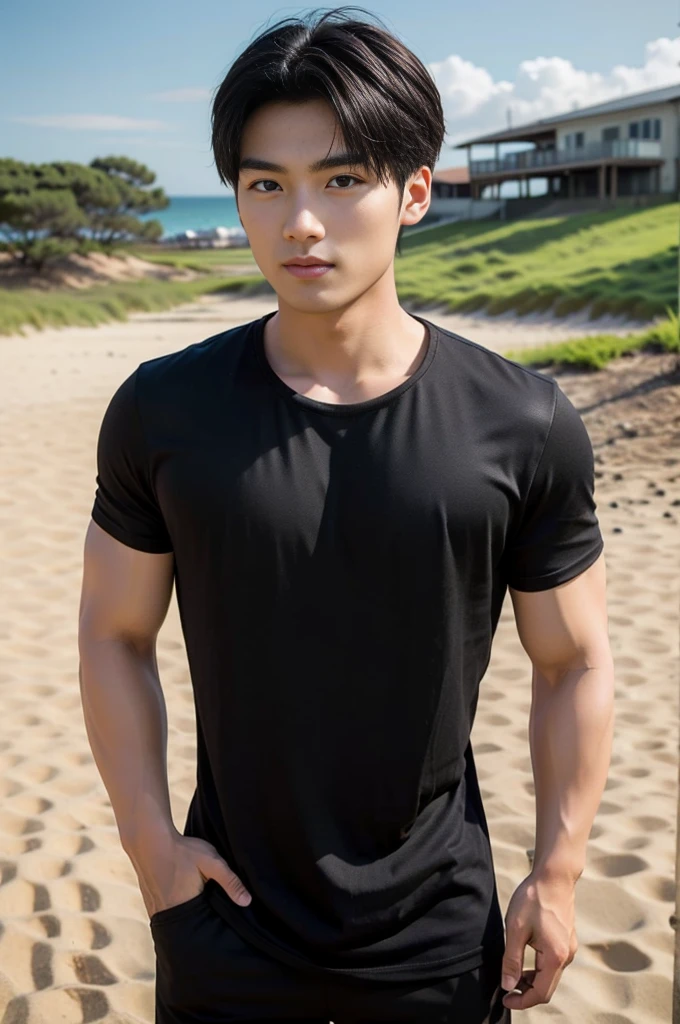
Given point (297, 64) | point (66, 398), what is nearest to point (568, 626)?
point (297, 64)

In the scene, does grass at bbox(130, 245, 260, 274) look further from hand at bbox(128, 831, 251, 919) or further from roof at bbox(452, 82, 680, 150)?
hand at bbox(128, 831, 251, 919)

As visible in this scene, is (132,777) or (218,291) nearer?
(132,777)

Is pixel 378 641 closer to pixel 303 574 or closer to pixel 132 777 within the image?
pixel 303 574

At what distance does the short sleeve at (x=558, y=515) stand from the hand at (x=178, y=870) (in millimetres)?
518

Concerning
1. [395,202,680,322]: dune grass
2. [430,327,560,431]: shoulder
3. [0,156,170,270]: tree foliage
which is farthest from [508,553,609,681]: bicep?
[0,156,170,270]: tree foliage

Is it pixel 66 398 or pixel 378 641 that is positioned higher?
pixel 378 641

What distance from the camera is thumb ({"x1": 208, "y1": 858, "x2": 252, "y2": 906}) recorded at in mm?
1412

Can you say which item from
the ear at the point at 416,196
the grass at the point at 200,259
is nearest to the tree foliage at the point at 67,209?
the grass at the point at 200,259

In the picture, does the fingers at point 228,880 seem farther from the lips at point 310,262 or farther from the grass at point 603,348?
the grass at point 603,348

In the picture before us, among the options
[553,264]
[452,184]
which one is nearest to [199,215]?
[452,184]

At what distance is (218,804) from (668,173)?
37.9 metres

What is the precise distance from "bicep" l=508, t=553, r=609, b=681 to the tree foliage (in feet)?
112

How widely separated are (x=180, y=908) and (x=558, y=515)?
690mm

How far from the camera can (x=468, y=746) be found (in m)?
1.58
